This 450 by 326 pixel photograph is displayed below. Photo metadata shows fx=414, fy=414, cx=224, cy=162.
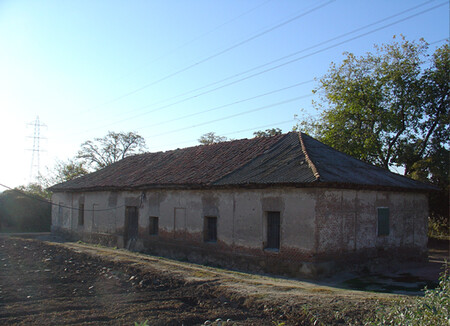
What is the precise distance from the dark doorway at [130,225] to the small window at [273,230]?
8023 millimetres

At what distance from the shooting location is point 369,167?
16078 millimetres

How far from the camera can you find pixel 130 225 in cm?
1970

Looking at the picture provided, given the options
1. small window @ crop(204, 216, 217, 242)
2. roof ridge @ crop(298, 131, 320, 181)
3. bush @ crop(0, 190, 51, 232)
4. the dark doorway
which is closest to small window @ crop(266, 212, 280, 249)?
roof ridge @ crop(298, 131, 320, 181)

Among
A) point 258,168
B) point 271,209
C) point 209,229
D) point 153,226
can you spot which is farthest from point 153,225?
point 271,209

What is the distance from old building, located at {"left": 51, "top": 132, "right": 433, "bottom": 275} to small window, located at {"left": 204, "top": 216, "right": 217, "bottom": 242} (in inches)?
1.5

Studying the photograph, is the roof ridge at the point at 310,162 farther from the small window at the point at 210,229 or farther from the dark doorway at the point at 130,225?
the dark doorway at the point at 130,225

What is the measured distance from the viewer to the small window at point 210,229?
15.4 metres

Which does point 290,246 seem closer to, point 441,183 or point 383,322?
point 383,322

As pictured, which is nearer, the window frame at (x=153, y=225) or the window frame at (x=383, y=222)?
the window frame at (x=383, y=222)

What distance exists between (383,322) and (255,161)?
996 cm

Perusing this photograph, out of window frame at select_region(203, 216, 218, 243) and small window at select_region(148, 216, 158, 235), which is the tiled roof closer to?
window frame at select_region(203, 216, 218, 243)

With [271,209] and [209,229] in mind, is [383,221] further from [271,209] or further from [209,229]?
[209,229]

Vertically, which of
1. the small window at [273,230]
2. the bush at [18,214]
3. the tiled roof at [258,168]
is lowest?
the bush at [18,214]

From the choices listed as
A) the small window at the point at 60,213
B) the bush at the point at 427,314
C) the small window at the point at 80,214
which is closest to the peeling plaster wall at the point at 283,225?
the bush at the point at 427,314
